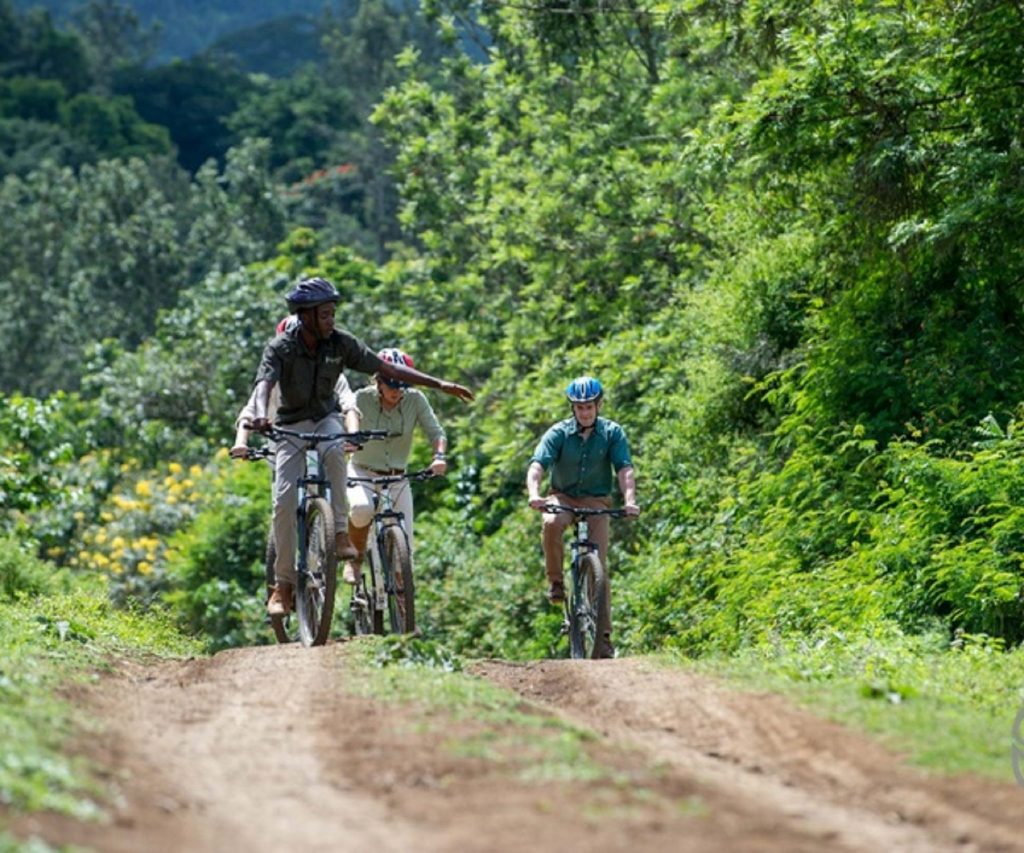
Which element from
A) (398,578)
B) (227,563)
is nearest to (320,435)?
(398,578)

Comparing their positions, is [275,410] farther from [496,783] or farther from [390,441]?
[496,783]

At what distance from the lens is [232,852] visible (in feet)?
20.3

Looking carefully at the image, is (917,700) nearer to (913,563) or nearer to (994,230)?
(913,563)

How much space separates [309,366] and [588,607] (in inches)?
105

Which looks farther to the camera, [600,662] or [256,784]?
[600,662]

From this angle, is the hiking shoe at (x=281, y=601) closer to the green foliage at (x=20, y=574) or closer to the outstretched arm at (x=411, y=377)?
the outstretched arm at (x=411, y=377)

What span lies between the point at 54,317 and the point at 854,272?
2188 inches

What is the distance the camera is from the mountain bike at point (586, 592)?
524 inches

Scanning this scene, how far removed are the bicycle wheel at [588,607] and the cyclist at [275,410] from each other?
6.19 feet

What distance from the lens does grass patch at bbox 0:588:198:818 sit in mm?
6598

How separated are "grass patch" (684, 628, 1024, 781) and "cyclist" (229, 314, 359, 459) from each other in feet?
10.0

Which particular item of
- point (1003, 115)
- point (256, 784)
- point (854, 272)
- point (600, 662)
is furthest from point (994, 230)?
point (256, 784)

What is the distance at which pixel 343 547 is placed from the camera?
40.7 feet

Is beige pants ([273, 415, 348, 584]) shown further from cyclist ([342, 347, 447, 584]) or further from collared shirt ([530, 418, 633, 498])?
collared shirt ([530, 418, 633, 498])
